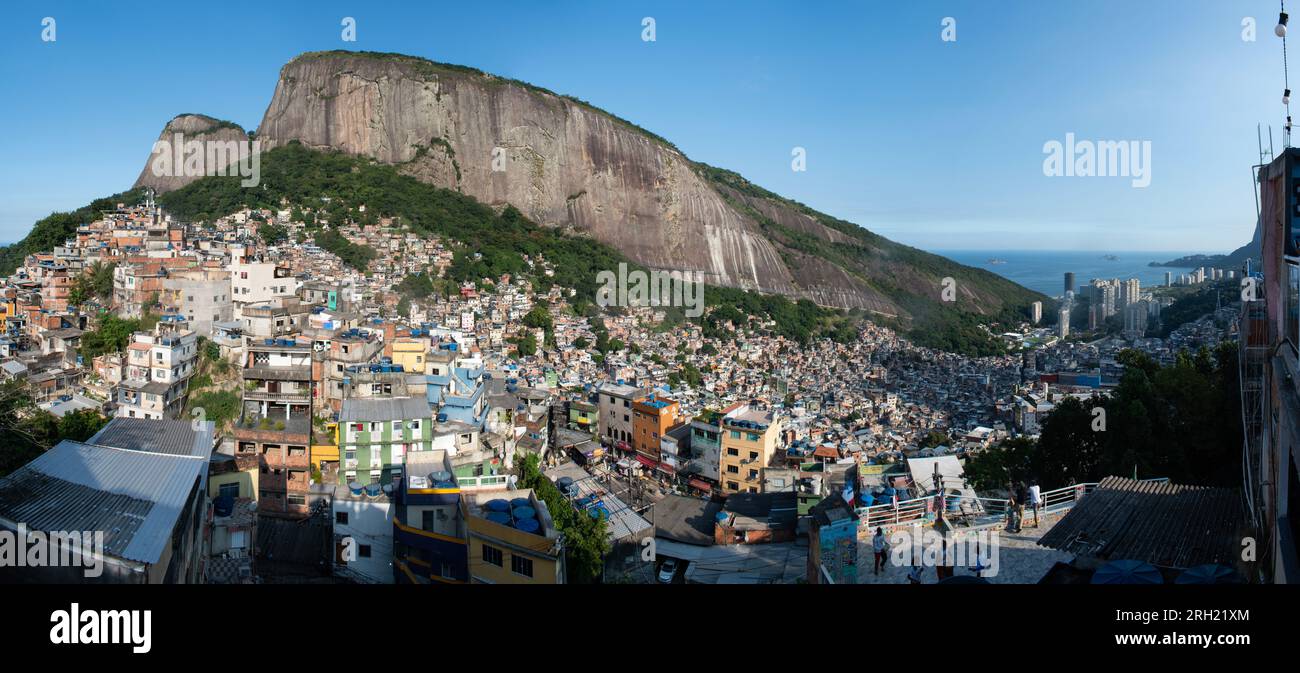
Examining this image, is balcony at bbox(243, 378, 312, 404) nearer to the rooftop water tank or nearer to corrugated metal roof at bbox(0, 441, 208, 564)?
the rooftop water tank

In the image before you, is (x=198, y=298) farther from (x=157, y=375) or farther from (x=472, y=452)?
(x=472, y=452)

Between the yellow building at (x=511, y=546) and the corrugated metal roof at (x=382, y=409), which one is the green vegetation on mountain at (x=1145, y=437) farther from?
the corrugated metal roof at (x=382, y=409)

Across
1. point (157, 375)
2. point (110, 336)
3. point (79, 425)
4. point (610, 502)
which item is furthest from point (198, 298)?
point (610, 502)

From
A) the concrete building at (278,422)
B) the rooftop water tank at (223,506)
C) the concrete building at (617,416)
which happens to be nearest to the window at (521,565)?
the rooftop water tank at (223,506)

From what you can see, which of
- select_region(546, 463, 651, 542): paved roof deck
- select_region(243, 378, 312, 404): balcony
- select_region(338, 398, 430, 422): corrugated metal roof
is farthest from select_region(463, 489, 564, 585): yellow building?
select_region(243, 378, 312, 404): balcony

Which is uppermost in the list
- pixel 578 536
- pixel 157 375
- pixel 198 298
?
pixel 198 298

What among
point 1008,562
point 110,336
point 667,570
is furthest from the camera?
point 110,336
